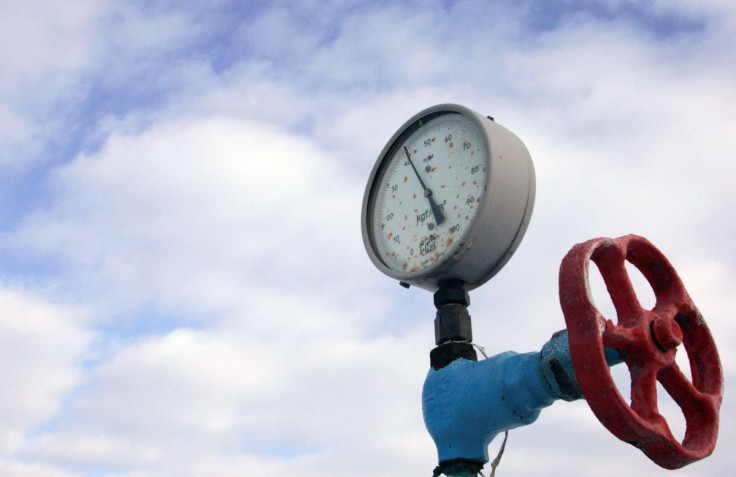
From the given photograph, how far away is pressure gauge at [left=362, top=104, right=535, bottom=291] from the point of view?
9.06 ft

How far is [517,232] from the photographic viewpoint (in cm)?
285

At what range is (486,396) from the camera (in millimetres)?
2469

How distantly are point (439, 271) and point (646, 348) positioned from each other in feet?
3.01

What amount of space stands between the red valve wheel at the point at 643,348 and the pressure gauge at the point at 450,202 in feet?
2.04

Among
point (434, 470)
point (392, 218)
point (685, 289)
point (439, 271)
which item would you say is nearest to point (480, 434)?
point (434, 470)

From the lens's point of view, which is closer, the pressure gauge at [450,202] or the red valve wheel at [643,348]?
the red valve wheel at [643,348]

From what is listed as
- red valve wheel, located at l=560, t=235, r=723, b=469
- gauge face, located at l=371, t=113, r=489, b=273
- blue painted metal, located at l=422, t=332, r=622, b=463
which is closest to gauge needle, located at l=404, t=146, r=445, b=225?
gauge face, located at l=371, t=113, r=489, b=273

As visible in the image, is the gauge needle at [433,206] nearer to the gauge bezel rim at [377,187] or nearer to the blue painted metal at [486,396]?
the gauge bezel rim at [377,187]

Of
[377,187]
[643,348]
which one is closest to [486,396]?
[643,348]

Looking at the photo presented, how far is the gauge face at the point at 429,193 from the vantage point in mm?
2826

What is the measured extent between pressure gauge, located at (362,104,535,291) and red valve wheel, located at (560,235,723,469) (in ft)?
2.04

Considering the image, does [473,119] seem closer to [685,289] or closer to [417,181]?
[417,181]

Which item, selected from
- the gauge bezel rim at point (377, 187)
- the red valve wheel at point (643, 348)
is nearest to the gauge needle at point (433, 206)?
the gauge bezel rim at point (377, 187)

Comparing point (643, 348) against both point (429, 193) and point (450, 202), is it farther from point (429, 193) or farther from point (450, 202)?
point (429, 193)
